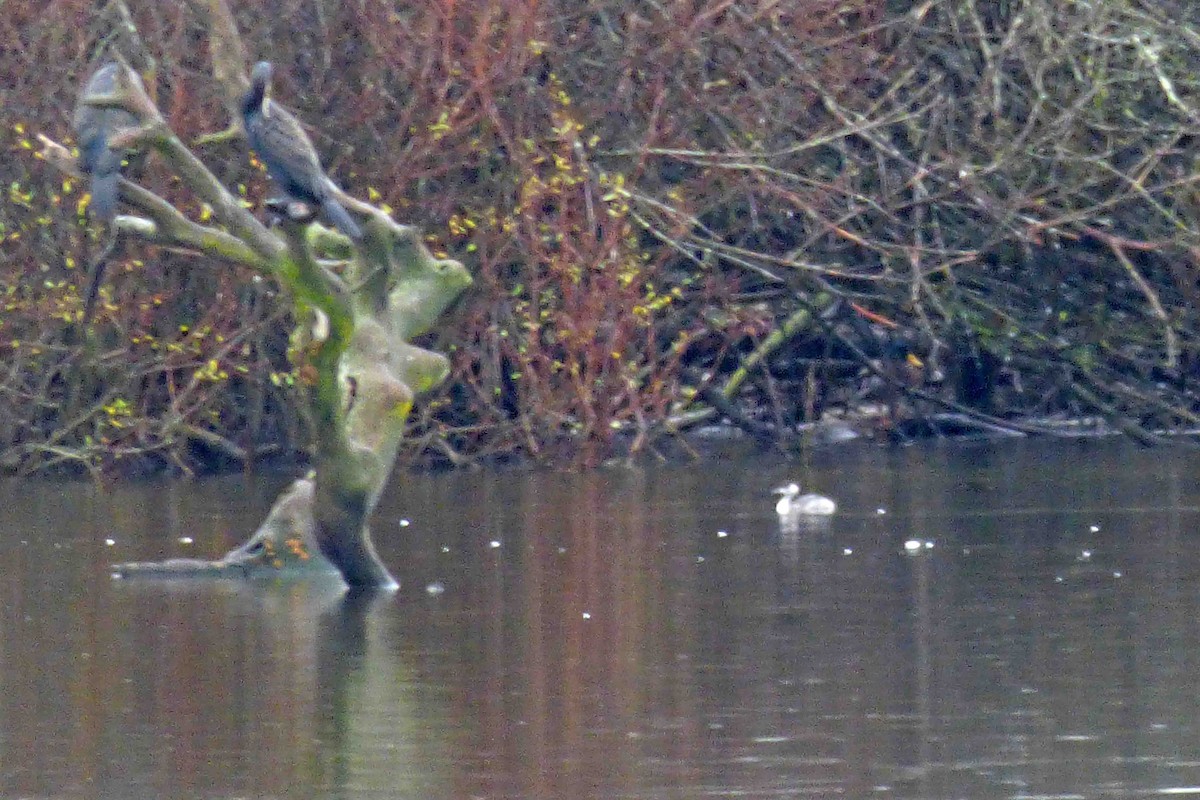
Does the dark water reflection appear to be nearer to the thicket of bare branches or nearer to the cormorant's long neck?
the cormorant's long neck

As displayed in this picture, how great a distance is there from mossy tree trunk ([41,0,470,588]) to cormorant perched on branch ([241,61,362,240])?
0.17 metres

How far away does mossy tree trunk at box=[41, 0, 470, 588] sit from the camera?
1046 centimetres

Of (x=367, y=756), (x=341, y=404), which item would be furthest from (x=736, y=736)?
(x=341, y=404)

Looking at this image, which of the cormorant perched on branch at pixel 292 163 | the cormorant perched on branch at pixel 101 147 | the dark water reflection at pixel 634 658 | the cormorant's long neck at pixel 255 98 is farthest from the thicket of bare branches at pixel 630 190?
the cormorant perched on branch at pixel 292 163

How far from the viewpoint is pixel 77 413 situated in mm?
18531

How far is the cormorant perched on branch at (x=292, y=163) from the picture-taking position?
10781 mm

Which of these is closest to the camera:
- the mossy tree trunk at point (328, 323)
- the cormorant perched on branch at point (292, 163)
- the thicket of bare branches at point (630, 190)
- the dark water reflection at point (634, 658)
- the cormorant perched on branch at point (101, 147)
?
the dark water reflection at point (634, 658)

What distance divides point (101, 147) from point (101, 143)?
163mm

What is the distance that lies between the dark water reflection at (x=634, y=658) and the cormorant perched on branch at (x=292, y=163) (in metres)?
1.65

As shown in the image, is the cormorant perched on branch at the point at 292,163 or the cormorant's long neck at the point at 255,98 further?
the cormorant's long neck at the point at 255,98

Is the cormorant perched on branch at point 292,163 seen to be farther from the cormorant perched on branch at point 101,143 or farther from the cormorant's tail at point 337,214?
the cormorant perched on branch at point 101,143

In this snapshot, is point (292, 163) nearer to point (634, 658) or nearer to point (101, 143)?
point (101, 143)

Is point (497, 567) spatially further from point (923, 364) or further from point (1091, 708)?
point (923, 364)

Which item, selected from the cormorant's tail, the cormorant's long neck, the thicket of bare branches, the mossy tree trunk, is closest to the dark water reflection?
the mossy tree trunk
